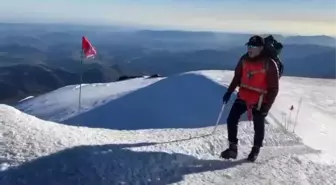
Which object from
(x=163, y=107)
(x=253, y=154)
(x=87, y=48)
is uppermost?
(x=253, y=154)

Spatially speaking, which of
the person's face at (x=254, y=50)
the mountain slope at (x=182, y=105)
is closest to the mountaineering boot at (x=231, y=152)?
the person's face at (x=254, y=50)

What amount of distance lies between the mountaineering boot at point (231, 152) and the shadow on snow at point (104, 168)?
453 mm

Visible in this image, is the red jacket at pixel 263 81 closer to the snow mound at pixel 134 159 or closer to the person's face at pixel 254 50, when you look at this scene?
the person's face at pixel 254 50

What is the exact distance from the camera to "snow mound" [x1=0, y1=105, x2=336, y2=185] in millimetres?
8047

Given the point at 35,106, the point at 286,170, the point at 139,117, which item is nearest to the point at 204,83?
the point at 139,117

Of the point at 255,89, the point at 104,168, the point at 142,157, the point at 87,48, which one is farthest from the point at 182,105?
the point at 104,168

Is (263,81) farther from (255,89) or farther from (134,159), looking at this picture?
(134,159)

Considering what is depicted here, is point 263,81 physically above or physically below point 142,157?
above

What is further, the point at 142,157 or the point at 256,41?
the point at 256,41

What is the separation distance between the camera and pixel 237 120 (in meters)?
9.62

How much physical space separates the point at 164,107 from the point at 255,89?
18.8 m

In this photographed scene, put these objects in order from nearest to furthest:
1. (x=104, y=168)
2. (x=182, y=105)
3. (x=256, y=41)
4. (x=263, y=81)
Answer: (x=104, y=168) → (x=256, y=41) → (x=263, y=81) → (x=182, y=105)

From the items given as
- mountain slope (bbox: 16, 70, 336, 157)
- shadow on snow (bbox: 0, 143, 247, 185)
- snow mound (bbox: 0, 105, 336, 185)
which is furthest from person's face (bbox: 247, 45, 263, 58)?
mountain slope (bbox: 16, 70, 336, 157)

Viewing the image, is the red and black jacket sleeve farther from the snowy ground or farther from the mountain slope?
the mountain slope
